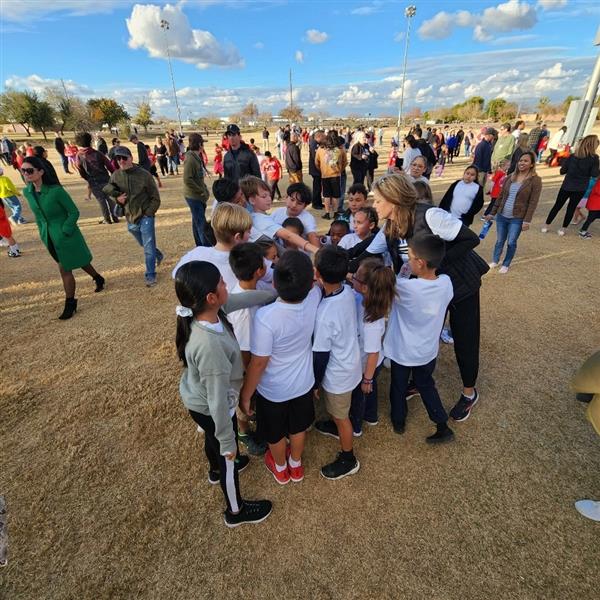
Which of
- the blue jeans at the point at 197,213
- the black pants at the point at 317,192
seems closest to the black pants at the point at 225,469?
the blue jeans at the point at 197,213

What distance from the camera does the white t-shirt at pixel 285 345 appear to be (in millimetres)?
1910

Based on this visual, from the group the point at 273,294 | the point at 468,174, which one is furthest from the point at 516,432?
the point at 468,174

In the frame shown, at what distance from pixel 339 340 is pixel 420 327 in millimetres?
635

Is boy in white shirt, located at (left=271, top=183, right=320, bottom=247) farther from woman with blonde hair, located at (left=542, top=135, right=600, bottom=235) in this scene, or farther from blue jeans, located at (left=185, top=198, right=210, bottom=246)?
woman with blonde hair, located at (left=542, top=135, right=600, bottom=235)

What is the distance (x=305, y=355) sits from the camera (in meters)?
2.12

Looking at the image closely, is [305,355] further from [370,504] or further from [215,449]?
[370,504]

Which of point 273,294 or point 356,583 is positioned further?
point 273,294

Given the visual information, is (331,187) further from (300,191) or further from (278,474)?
(278,474)

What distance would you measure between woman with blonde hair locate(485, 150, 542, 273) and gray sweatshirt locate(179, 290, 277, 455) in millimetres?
4917

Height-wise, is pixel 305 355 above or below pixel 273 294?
below

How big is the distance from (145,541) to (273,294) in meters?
1.75

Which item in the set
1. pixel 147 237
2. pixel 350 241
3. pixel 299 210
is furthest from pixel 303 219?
pixel 147 237

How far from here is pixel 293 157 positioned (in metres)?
8.84

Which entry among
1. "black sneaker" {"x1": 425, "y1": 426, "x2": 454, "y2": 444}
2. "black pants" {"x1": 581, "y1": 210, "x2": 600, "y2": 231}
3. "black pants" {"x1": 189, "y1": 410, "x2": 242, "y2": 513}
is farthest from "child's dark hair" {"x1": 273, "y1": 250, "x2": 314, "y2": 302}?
"black pants" {"x1": 581, "y1": 210, "x2": 600, "y2": 231}
